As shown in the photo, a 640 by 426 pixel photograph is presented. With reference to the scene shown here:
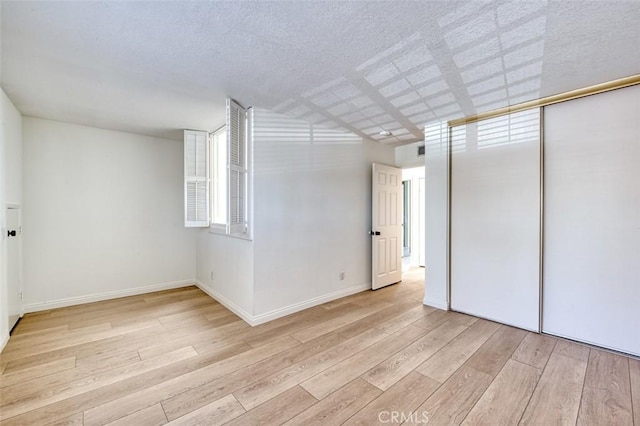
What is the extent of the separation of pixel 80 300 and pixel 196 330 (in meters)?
2.07

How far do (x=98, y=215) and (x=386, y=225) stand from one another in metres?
4.25

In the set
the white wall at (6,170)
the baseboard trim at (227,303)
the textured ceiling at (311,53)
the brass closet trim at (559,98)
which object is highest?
the textured ceiling at (311,53)

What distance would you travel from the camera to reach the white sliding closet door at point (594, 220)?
7.95 feet

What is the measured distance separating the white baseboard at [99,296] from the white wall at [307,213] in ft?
7.16

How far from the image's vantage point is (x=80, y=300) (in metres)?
3.73

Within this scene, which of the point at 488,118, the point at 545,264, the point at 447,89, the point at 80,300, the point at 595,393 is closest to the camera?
the point at 595,393

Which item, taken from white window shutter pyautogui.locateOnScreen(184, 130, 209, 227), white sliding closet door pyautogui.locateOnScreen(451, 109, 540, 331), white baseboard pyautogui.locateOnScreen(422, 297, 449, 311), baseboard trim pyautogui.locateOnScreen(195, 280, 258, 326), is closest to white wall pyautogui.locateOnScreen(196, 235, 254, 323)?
baseboard trim pyautogui.locateOnScreen(195, 280, 258, 326)

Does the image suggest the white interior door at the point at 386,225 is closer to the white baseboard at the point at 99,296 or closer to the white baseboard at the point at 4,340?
the white baseboard at the point at 99,296

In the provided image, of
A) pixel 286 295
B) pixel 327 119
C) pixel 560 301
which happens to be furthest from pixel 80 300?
pixel 560 301

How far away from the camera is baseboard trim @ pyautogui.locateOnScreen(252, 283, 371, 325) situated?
10.3 ft

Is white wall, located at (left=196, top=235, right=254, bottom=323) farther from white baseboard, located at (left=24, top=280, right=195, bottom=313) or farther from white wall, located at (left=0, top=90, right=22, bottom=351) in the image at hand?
white wall, located at (left=0, top=90, right=22, bottom=351)

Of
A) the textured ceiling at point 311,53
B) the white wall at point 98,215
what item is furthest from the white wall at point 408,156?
the white wall at point 98,215

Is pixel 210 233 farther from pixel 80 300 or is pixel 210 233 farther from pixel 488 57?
pixel 488 57

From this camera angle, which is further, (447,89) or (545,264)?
(545,264)
